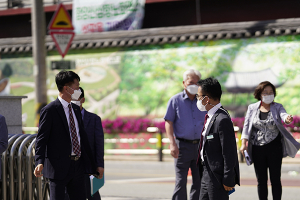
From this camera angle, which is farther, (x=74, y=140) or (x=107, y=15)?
(x=107, y=15)

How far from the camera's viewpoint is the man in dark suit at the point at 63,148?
215 inches

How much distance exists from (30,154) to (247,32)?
11212 millimetres

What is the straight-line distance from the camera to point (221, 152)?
523cm

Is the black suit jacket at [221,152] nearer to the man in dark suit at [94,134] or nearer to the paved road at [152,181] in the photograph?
the man in dark suit at [94,134]

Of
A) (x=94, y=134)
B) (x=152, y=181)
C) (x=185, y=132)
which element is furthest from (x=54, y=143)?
(x=152, y=181)

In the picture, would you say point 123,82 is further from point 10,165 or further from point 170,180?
point 10,165

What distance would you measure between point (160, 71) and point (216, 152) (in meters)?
12.7

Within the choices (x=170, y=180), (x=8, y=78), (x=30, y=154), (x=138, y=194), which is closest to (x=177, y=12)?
(x=8, y=78)

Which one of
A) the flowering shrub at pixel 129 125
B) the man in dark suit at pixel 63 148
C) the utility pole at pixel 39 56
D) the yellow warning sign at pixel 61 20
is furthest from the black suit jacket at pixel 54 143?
the flowering shrub at pixel 129 125

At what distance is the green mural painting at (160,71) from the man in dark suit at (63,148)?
37.8ft

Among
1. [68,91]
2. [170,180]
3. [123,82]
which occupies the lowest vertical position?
[170,180]

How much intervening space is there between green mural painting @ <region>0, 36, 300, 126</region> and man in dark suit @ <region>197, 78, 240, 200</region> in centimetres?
1125

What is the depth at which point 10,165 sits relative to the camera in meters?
6.68

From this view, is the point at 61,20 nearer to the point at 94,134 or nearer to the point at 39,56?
the point at 39,56
